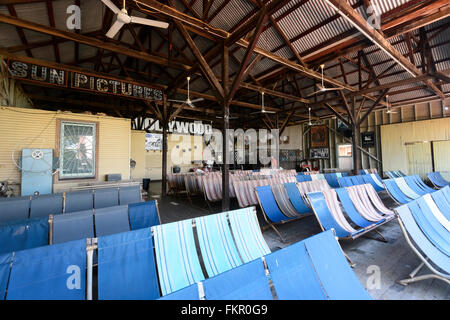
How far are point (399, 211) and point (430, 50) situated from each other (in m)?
7.89

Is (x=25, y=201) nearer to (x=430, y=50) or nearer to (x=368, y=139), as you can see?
A: (x=430, y=50)

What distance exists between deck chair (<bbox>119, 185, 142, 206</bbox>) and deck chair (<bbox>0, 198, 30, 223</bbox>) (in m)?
1.34

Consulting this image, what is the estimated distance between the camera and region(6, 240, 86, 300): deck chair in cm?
134

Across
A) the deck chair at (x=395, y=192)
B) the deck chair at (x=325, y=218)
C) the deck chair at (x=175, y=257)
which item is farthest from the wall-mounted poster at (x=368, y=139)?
the deck chair at (x=175, y=257)

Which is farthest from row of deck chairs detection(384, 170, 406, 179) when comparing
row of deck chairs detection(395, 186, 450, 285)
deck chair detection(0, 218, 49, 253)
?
deck chair detection(0, 218, 49, 253)

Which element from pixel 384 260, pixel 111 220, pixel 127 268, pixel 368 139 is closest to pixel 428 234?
pixel 384 260

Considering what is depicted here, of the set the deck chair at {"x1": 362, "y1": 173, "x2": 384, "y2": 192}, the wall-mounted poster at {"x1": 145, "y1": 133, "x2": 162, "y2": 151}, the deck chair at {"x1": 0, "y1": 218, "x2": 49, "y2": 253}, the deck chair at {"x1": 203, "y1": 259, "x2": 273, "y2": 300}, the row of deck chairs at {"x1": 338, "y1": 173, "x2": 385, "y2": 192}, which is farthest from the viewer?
the wall-mounted poster at {"x1": 145, "y1": 133, "x2": 162, "y2": 151}

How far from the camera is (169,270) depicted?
1.76 meters

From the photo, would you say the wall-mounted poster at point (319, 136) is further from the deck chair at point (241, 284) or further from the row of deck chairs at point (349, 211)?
the deck chair at point (241, 284)

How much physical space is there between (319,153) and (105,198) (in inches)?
646

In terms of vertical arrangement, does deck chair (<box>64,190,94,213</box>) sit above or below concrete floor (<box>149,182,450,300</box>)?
above

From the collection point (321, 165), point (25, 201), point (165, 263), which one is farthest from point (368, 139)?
point (25, 201)

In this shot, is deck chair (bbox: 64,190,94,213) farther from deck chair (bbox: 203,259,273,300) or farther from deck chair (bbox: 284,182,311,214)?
deck chair (bbox: 284,182,311,214)

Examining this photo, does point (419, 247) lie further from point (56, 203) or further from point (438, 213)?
point (56, 203)
